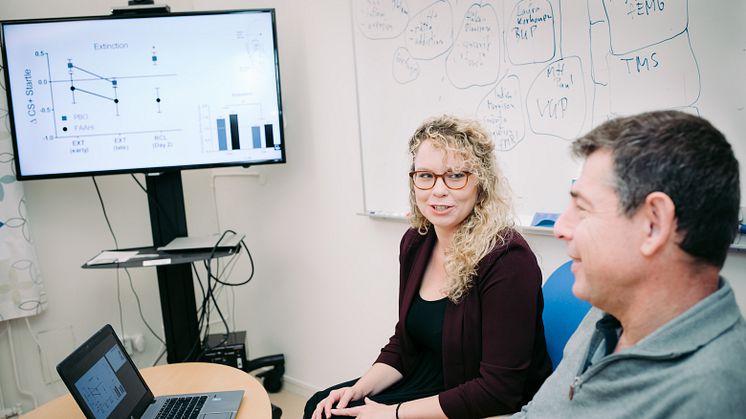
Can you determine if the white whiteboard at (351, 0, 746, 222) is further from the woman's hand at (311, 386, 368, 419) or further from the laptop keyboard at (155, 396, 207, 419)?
the laptop keyboard at (155, 396, 207, 419)

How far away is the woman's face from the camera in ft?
5.12

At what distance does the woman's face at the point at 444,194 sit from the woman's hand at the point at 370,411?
52cm

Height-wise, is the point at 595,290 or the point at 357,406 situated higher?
the point at 595,290

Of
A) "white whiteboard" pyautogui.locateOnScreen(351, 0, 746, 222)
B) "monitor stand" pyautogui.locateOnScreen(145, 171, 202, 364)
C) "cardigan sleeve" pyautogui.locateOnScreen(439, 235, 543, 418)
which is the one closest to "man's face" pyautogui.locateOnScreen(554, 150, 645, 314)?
"white whiteboard" pyautogui.locateOnScreen(351, 0, 746, 222)

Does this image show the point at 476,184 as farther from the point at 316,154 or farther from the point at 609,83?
the point at 316,154

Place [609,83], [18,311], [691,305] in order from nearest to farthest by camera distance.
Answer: [691,305], [609,83], [18,311]

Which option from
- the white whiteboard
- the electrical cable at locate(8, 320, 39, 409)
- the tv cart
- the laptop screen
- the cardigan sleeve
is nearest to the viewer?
the laptop screen

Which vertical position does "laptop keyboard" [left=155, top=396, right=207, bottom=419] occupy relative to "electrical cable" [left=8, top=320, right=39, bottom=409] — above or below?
above

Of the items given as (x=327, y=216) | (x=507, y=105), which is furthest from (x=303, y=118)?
(x=507, y=105)

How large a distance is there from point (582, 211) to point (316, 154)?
1815 millimetres

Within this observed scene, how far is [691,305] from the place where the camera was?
88 centimetres

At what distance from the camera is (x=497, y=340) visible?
140 centimetres

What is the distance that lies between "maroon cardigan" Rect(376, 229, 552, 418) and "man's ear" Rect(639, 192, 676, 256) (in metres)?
0.59

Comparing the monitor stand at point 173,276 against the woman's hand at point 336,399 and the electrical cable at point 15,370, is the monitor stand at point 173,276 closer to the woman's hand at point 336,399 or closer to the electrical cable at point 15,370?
the electrical cable at point 15,370
